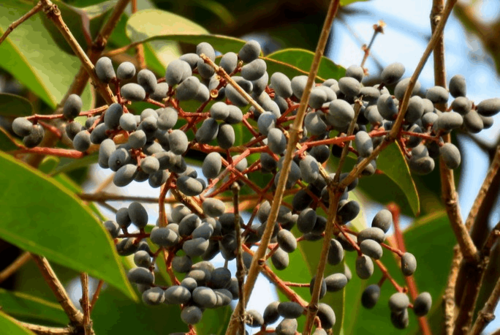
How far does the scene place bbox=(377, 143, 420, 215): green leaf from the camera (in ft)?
3.78

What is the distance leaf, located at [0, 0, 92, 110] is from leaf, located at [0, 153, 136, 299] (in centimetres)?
79

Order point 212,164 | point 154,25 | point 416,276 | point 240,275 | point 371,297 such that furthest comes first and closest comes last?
1. point 416,276
2. point 154,25
3. point 371,297
4. point 212,164
5. point 240,275

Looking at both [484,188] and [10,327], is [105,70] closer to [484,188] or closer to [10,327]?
[10,327]

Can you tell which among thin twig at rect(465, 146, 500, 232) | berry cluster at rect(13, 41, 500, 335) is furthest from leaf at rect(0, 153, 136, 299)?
thin twig at rect(465, 146, 500, 232)

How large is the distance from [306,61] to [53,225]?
26.5 inches

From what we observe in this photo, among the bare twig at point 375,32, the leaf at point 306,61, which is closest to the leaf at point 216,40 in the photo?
the leaf at point 306,61

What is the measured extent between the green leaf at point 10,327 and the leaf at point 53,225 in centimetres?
9

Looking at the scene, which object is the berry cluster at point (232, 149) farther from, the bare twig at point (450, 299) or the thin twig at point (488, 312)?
the bare twig at point (450, 299)

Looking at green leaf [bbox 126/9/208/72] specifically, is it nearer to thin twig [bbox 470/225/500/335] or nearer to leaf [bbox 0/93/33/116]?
leaf [bbox 0/93/33/116]

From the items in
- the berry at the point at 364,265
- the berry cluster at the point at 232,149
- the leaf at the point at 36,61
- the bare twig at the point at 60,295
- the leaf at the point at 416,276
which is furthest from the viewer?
the leaf at the point at 416,276

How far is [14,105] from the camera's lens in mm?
1527

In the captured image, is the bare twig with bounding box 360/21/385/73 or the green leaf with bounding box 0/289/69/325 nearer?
the bare twig with bounding box 360/21/385/73

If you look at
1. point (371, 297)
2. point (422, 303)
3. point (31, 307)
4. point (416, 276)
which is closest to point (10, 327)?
point (371, 297)

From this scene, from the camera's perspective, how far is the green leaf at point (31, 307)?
1674mm
